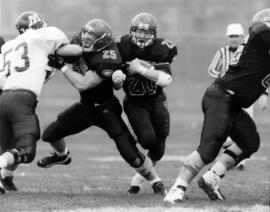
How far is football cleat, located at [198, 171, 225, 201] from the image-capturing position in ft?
20.1

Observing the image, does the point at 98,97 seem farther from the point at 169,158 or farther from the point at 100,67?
the point at 169,158

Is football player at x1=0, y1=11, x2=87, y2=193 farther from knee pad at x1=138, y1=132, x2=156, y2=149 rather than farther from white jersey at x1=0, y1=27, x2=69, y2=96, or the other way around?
knee pad at x1=138, y1=132, x2=156, y2=149

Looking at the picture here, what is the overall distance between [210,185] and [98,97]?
4.07 ft

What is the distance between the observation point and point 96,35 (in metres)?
6.43

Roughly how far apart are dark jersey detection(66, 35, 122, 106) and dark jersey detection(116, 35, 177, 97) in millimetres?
179

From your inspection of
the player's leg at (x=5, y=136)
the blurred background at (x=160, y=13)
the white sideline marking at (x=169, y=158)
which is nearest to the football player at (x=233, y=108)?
the player's leg at (x=5, y=136)

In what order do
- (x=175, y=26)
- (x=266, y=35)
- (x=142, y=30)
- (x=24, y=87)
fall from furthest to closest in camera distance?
(x=175, y=26) → (x=142, y=30) → (x=24, y=87) → (x=266, y=35)

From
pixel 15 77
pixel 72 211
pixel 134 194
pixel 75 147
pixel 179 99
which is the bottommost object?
pixel 179 99

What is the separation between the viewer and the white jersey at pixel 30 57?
625 cm

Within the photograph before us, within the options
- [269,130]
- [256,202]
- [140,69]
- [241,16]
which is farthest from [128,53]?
[241,16]

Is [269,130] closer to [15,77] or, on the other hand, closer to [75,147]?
[75,147]

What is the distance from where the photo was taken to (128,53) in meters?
6.77

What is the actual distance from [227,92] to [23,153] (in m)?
1.64

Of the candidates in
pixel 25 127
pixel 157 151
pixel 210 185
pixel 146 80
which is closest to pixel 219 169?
pixel 210 185
